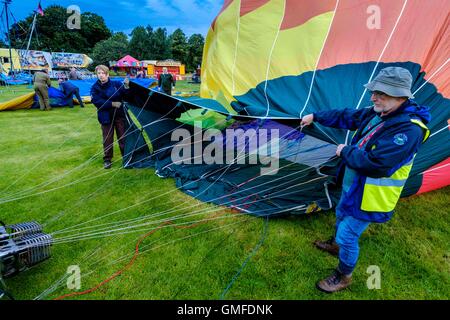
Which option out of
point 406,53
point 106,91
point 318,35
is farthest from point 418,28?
point 106,91

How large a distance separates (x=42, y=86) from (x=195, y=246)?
8334mm

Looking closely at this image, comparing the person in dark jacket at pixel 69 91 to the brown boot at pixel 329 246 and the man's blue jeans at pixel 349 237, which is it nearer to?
the brown boot at pixel 329 246

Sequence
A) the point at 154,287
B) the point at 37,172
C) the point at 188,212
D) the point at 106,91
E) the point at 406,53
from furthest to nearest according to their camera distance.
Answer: the point at 37,172 → the point at 106,91 → the point at 188,212 → the point at 406,53 → the point at 154,287

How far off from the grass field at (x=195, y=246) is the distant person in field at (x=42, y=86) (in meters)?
5.47

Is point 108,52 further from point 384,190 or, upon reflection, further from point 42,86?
point 384,190

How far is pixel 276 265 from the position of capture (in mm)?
2180

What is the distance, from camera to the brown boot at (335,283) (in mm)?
1919

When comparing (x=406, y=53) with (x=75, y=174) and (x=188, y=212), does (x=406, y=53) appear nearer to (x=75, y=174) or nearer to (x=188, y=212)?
(x=188, y=212)

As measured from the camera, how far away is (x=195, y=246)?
2.39 meters

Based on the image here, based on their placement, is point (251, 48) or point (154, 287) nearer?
point (154, 287)

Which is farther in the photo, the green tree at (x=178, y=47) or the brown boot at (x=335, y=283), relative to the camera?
the green tree at (x=178, y=47)

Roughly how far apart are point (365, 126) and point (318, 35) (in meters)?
1.83

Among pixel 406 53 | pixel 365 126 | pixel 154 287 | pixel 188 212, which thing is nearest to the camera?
pixel 365 126

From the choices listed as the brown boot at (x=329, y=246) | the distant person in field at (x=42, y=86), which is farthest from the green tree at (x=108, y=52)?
the brown boot at (x=329, y=246)
